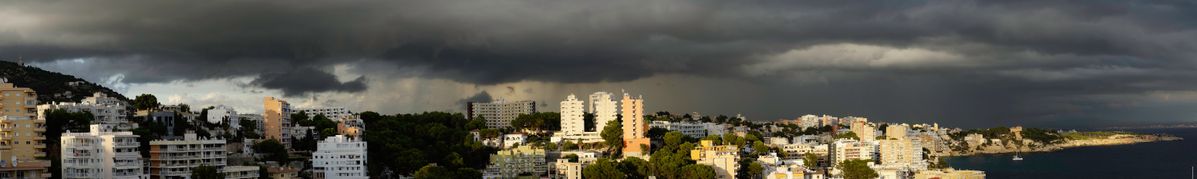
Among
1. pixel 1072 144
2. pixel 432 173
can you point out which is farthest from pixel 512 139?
pixel 1072 144

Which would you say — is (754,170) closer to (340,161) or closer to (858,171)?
(858,171)

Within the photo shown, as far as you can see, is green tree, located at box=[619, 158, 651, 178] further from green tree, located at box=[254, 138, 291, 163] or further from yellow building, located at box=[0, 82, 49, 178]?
yellow building, located at box=[0, 82, 49, 178]

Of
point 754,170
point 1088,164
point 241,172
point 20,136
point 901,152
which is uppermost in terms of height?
point 20,136

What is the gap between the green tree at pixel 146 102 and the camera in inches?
1837

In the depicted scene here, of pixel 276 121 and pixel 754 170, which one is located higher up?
pixel 276 121

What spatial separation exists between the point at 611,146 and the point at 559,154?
4.68 meters

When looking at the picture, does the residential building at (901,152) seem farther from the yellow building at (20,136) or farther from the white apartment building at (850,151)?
the yellow building at (20,136)

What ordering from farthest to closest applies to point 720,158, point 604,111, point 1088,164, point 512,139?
point 1088,164 → point 604,111 → point 512,139 → point 720,158

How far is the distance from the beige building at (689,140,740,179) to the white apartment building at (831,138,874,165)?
46.2 ft

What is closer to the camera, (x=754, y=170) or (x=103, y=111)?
(x=103, y=111)

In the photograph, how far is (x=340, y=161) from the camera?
40.5 m

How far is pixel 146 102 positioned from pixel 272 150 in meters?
8.90

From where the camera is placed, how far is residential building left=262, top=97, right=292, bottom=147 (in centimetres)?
4616

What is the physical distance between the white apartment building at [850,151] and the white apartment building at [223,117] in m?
31.7
